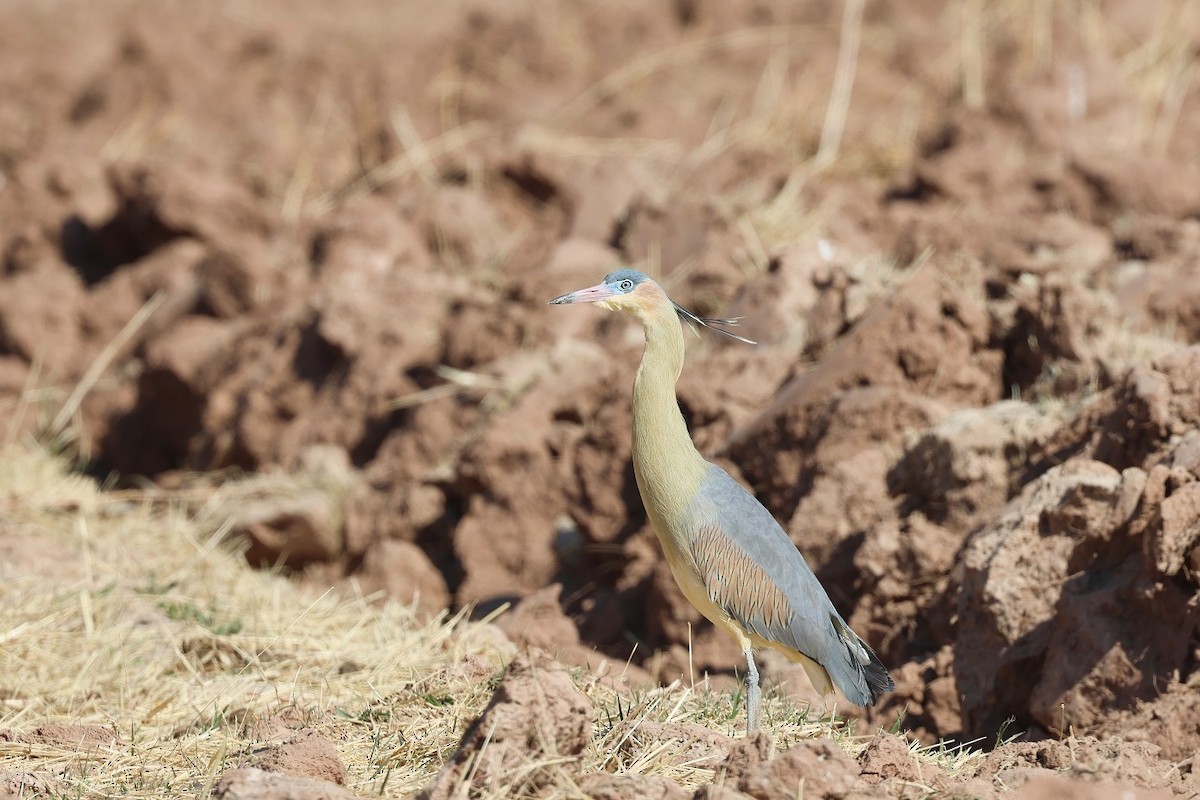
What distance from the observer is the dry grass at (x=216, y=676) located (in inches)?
172

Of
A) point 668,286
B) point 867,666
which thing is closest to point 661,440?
point 867,666

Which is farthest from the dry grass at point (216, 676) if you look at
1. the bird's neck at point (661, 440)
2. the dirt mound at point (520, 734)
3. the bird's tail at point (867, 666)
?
the bird's neck at point (661, 440)

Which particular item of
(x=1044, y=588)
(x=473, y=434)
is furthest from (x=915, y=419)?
(x=473, y=434)

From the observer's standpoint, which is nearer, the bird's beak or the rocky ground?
the bird's beak

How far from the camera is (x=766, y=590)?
508cm

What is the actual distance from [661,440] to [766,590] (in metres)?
0.67

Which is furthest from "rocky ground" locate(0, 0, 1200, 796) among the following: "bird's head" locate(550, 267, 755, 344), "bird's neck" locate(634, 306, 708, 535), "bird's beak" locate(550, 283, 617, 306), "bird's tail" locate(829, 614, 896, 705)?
"bird's beak" locate(550, 283, 617, 306)

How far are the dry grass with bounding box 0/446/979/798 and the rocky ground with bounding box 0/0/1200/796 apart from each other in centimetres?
76

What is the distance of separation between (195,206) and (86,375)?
1.62 meters

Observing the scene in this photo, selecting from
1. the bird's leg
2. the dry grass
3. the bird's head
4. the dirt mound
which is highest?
the bird's head

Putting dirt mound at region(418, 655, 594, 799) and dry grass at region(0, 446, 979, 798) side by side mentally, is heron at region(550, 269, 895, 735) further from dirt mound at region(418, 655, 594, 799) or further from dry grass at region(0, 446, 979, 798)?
dirt mound at region(418, 655, 594, 799)

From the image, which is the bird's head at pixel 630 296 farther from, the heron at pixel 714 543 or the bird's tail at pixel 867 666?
the bird's tail at pixel 867 666

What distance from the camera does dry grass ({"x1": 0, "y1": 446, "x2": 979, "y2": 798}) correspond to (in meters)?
4.38

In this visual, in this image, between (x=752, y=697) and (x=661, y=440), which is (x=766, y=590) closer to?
(x=752, y=697)
